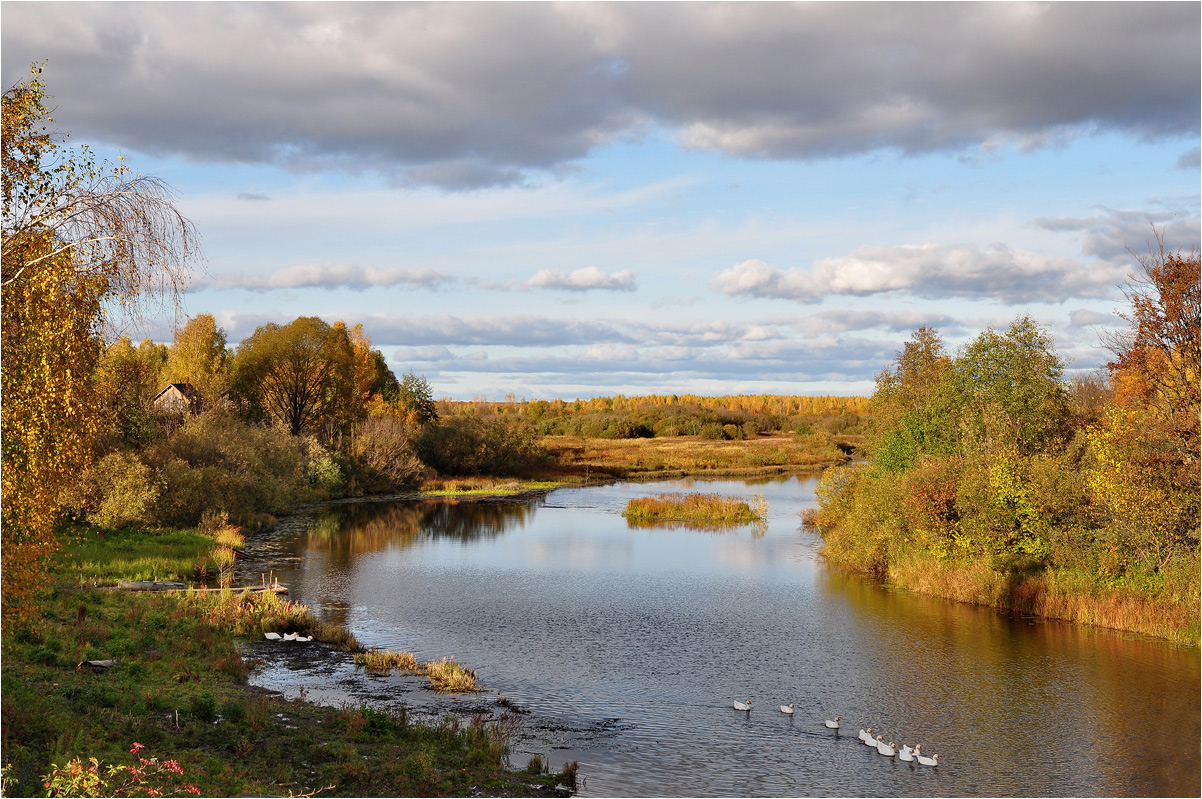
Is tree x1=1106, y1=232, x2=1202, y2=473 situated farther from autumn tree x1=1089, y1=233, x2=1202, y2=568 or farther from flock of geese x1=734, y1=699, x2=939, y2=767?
flock of geese x1=734, y1=699, x2=939, y2=767

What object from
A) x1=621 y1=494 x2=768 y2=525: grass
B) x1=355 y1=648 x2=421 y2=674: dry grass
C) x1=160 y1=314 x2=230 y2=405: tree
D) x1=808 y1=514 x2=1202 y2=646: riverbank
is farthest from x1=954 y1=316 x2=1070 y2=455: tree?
x1=160 y1=314 x2=230 y2=405: tree

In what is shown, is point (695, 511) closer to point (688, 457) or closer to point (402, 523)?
point (402, 523)

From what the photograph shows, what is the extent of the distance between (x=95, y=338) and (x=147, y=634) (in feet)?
46.8

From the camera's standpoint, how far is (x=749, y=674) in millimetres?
26469

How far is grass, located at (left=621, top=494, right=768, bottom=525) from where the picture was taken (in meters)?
63.3

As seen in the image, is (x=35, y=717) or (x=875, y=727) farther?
(x=875, y=727)

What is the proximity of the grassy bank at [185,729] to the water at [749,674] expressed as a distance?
1.67 m

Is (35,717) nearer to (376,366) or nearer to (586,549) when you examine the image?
(586,549)

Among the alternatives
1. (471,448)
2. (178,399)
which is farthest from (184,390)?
(471,448)


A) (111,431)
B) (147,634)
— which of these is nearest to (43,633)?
(147,634)

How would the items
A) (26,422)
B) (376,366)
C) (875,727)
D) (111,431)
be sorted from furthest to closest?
(376,366) → (111,431) → (875,727) → (26,422)

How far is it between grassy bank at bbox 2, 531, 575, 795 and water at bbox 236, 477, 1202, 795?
1670 millimetres

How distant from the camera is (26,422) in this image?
486 inches

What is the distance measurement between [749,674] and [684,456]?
90400 millimetres
